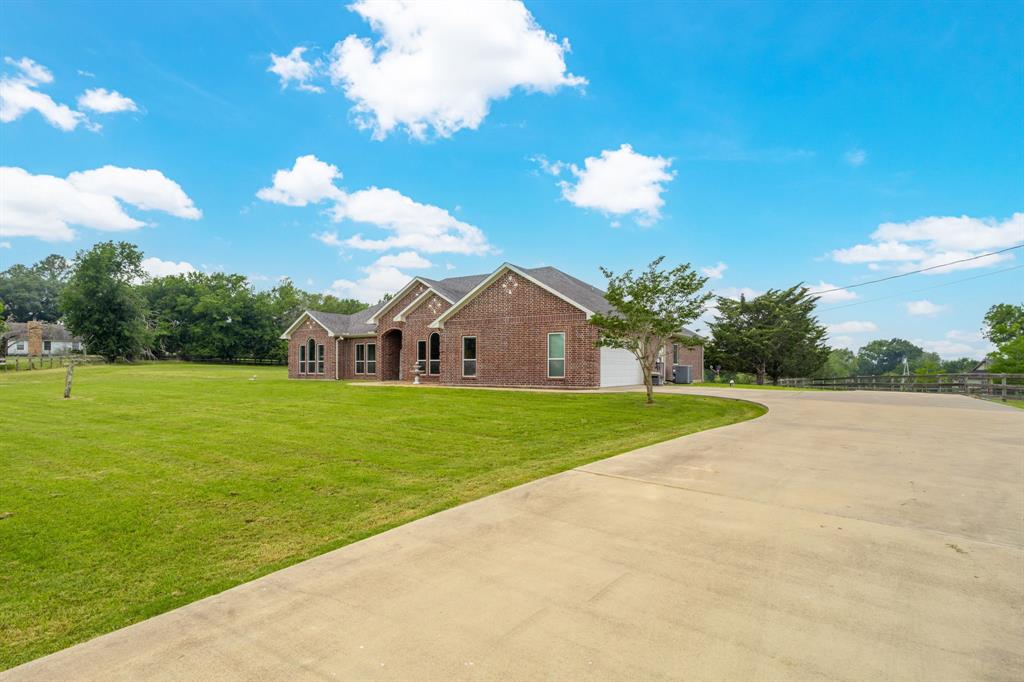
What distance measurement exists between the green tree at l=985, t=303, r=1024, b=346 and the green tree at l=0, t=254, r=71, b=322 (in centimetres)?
12867

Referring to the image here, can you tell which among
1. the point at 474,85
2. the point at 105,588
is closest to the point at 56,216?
the point at 474,85

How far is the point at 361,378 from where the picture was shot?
95.2 ft

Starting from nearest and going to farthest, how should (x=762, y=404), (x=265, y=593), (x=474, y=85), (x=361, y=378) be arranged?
(x=265, y=593) → (x=762, y=404) → (x=474, y=85) → (x=361, y=378)

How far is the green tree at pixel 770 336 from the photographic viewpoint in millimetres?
37656

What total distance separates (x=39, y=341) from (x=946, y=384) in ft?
331

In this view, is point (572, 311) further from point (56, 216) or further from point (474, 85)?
point (56, 216)

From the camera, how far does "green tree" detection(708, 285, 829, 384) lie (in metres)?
37.7

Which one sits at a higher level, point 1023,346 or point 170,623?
point 1023,346

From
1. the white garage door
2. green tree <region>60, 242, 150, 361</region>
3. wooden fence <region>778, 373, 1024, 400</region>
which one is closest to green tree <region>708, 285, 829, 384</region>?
wooden fence <region>778, 373, 1024, 400</region>

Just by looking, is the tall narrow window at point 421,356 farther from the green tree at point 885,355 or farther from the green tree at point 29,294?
the green tree at point 885,355

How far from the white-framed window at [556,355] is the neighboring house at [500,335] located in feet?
0.13

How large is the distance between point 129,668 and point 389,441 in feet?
20.3

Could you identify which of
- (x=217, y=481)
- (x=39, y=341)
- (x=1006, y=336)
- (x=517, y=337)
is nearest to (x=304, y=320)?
(x=517, y=337)

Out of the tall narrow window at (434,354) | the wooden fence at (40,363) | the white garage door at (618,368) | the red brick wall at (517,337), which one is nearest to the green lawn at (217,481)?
the red brick wall at (517,337)
